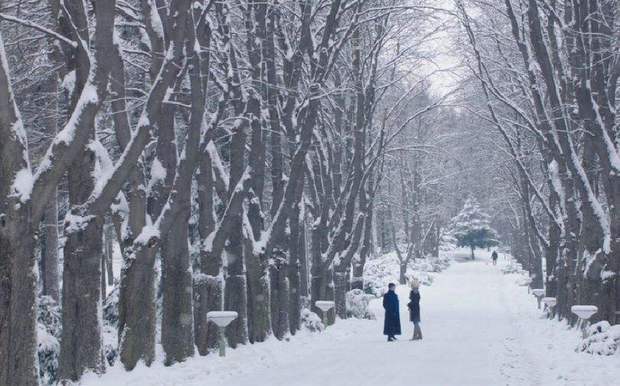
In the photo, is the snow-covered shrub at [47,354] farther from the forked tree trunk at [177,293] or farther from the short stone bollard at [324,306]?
the short stone bollard at [324,306]

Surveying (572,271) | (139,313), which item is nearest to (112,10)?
(139,313)

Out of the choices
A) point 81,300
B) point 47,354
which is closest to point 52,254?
point 47,354

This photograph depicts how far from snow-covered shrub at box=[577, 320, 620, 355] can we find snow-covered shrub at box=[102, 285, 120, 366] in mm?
8703

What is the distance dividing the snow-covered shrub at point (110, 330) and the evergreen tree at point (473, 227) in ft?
279

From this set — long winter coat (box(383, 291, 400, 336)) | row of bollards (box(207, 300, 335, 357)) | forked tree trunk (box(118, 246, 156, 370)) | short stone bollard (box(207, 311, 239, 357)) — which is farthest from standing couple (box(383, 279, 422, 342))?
forked tree trunk (box(118, 246, 156, 370))

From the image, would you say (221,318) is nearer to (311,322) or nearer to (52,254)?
(52,254)

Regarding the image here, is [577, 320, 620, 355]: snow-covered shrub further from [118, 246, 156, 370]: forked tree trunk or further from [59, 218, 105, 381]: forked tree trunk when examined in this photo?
[59, 218, 105, 381]: forked tree trunk

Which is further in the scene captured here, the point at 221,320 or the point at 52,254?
the point at 52,254

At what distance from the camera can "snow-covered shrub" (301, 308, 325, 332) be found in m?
22.8

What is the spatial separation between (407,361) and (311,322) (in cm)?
743

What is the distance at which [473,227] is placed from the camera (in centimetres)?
10175

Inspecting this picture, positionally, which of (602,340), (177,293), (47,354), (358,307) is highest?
(177,293)

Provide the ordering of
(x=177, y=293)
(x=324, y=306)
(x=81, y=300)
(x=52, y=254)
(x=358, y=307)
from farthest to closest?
(x=358, y=307), (x=324, y=306), (x=52, y=254), (x=177, y=293), (x=81, y=300)

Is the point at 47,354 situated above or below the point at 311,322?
above
